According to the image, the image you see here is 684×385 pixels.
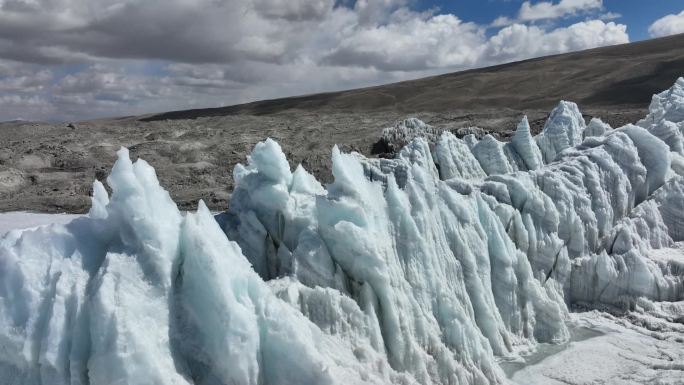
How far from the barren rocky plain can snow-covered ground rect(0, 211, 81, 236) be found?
1.23 meters

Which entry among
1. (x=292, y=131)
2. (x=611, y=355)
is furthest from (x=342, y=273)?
(x=292, y=131)

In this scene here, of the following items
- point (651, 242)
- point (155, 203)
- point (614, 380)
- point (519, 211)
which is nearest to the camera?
point (155, 203)

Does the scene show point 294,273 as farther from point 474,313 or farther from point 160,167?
point 160,167

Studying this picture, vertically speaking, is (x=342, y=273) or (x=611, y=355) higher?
(x=342, y=273)

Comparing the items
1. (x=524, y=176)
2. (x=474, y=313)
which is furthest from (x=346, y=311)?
(x=524, y=176)

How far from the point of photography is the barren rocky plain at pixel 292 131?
112 ft

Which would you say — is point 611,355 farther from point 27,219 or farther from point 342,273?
point 27,219

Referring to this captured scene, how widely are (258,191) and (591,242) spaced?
348 inches

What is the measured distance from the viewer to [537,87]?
78375 mm

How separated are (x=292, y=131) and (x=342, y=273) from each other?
39.5 meters

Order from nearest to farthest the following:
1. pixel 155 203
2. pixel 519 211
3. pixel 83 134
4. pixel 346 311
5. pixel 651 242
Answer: pixel 155 203
pixel 346 311
pixel 519 211
pixel 651 242
pixel 83 134

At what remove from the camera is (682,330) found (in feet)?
41.9

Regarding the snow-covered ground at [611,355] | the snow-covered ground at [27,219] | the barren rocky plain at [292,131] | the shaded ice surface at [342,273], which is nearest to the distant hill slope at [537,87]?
the barren rocky plain at [292,131]

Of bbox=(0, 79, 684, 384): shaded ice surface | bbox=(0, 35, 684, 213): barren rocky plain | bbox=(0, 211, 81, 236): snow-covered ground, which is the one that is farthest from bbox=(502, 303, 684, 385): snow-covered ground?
bbox=(0, 211, 81, 236): snow-covered ground
